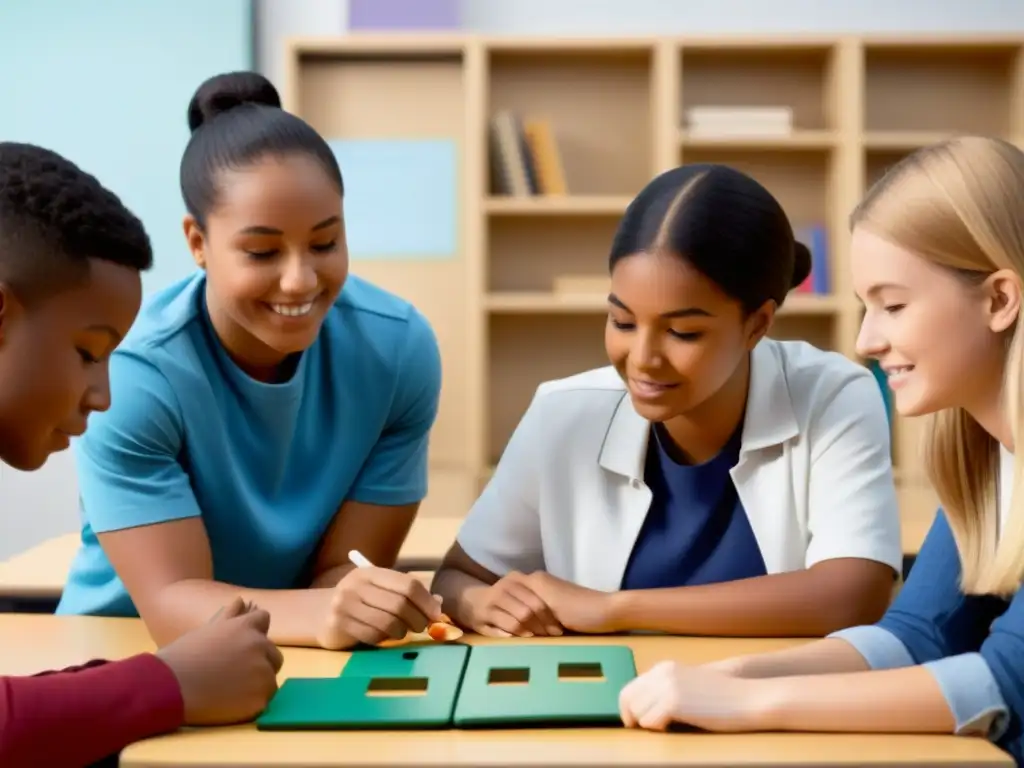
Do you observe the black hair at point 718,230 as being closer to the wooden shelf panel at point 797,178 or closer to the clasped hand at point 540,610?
the clasped hand at point 540,610

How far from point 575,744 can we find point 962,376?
0.55 metres

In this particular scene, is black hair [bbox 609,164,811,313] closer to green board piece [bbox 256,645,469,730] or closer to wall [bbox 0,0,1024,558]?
green board piece [bbox 256,645,469,730]

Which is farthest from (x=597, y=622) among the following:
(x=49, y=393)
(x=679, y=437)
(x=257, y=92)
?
(x=257, y=92)

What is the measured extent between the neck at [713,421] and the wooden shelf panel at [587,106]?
261 centimetres

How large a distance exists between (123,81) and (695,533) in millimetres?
3284

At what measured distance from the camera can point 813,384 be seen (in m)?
1.59

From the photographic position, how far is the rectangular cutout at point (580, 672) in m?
1.18

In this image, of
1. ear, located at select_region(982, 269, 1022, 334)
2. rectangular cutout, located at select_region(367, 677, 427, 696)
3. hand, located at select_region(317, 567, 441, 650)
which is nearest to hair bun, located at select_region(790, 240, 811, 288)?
ear, located at select_region(982, 269, 1022, 334)

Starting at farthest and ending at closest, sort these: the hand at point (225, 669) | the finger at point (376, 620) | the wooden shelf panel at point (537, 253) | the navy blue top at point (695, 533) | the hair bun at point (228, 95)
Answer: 1. the wooden shelf panel at point (537, 253)
2. the hair bun at point (228, 95)
3. the navy blue top at point (695, 533)
4. the finger at point (376, 620)
5. the hand at point (225, 669)

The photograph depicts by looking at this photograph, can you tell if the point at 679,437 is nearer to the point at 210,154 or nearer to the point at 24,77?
the point at 210,154

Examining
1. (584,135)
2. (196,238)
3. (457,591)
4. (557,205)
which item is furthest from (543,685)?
(584,135)

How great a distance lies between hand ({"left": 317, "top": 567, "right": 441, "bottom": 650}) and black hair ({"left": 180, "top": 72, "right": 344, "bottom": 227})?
54 centimetres

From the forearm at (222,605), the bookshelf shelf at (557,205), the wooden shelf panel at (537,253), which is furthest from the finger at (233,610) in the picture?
the wooden shelf panel at (537,253)

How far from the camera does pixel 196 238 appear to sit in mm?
1576
